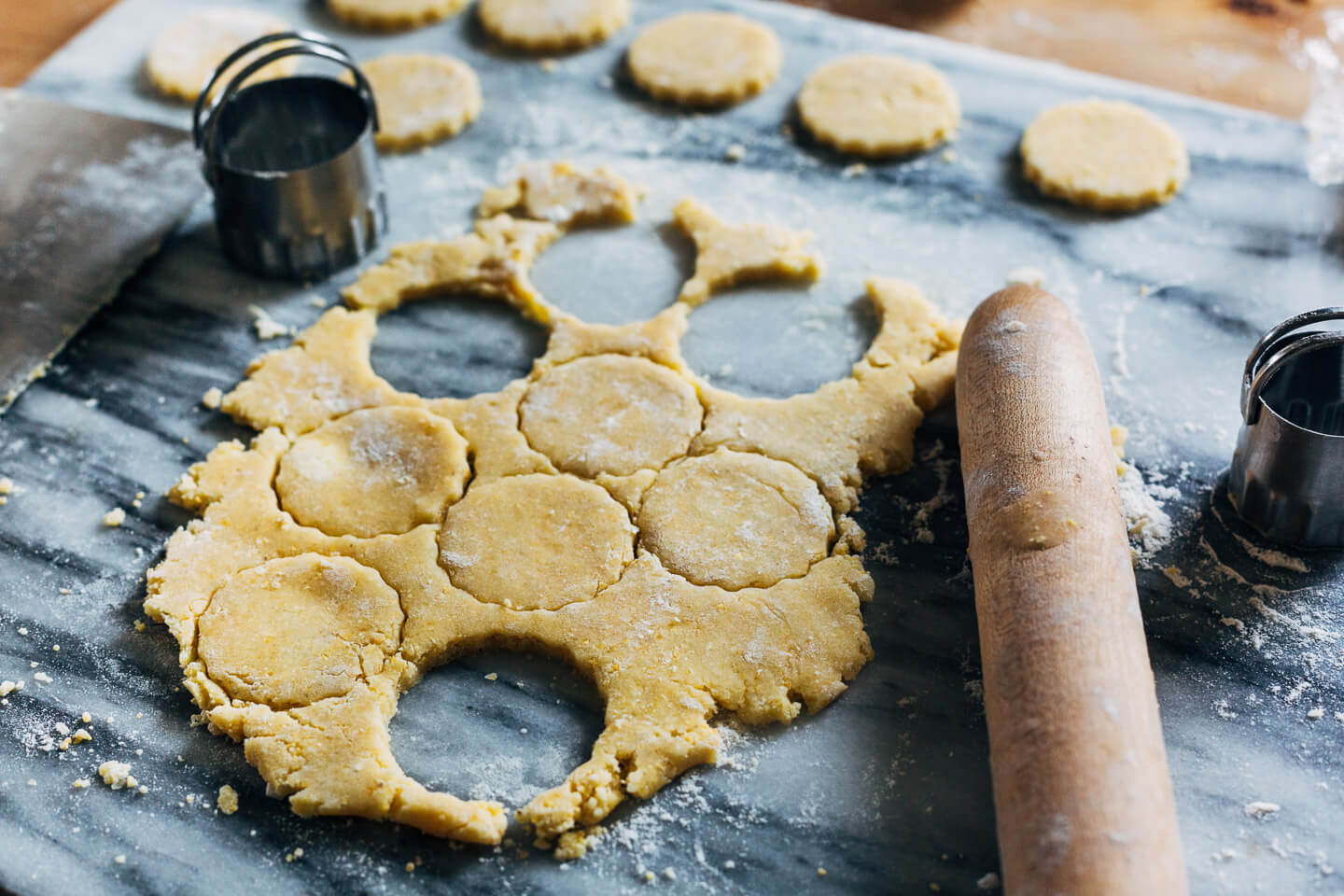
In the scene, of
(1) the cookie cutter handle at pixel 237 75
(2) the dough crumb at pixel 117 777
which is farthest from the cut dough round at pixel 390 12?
(2) the dough crumb at pixel 117 777

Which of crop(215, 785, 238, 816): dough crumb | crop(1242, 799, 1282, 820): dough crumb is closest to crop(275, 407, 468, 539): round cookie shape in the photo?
crop(215, 785, 238, 816): dough crumb

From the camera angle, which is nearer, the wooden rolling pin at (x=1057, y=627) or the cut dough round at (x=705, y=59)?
the wooden rolling pin at (x=1057, y=627)

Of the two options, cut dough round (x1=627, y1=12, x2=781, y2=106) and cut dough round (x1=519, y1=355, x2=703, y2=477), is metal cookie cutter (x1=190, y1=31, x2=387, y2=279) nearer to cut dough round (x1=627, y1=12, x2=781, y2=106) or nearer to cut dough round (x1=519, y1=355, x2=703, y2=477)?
cut dough round (x1=519, y1=355, x2=703, y2=477)

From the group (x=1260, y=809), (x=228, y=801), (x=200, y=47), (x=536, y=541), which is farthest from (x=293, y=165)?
(x=1260, y=809)

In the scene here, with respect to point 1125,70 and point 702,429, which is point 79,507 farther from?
point 1125,70

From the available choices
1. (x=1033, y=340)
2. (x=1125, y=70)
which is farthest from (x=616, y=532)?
(x=1125, y=70)

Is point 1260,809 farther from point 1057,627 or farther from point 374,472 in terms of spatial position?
point 374,472

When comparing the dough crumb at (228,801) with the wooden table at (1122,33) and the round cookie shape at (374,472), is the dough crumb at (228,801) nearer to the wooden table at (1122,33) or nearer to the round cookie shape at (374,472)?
the round cookie shape at (374,472)

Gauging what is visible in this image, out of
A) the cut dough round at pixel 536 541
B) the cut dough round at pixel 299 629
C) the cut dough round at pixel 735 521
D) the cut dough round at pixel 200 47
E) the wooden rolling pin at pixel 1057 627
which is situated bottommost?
the cut dough round at pixel 299 629
